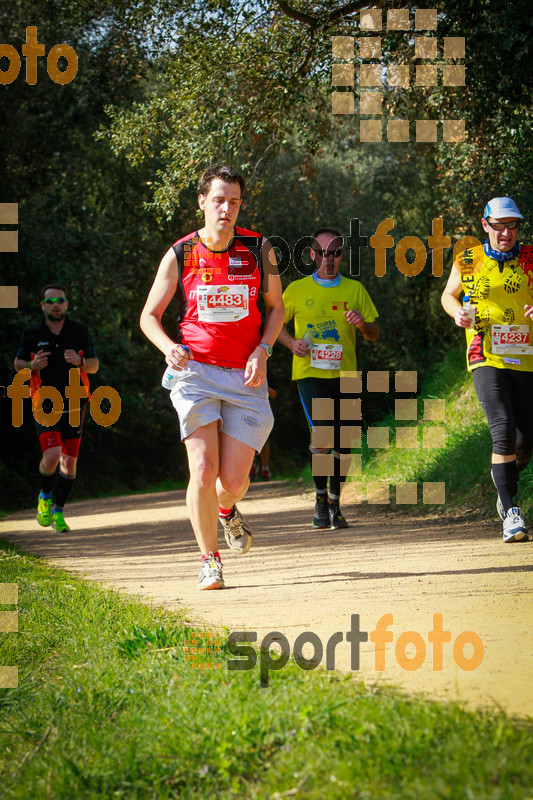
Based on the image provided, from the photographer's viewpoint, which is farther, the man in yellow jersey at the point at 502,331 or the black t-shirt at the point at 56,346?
the black t-shirt at the point at 56,346

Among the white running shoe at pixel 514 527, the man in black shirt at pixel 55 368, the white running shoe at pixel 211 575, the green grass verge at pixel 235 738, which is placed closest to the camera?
the green grass verge at pixel 235 738

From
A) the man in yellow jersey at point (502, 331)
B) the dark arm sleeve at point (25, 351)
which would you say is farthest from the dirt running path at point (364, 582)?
the dark arm sleeve at point (25, 351)

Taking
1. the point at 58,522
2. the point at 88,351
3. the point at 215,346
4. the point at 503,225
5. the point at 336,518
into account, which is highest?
the point at 503,225

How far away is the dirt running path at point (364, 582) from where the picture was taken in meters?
3.42

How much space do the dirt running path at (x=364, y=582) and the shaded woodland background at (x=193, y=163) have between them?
13.5ft

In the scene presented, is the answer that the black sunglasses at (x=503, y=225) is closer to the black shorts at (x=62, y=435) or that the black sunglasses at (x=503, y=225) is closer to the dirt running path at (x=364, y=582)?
the dirt running path at (x=364, y=582)

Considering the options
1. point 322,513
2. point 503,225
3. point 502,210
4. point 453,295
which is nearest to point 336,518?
point 322,513

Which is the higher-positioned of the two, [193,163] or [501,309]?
[193,163]

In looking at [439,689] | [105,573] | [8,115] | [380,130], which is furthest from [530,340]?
[8,115]

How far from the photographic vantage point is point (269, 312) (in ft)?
18.9

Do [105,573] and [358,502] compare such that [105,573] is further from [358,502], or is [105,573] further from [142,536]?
[358,502]

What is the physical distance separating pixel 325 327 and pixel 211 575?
11.0 feet

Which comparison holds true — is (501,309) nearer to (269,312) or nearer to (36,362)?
(269,312)

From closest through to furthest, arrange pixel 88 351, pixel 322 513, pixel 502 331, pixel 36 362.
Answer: pixel 502 331 → pixel 322 513 → pixel 36 362 → pixel 88 351
